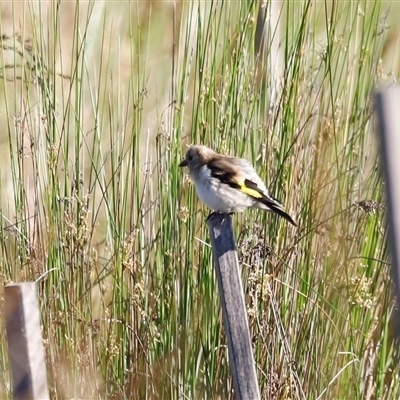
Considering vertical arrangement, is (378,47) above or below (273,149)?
above

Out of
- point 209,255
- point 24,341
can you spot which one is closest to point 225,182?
point 209,255

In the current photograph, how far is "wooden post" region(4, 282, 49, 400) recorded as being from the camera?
1.73 metres

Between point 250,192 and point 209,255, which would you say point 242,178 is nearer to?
point 250,192

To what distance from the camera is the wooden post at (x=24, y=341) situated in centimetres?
173

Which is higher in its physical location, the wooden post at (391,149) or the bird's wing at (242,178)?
the wooden post at (391,149)

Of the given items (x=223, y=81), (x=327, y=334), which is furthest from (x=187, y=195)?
(x=327, y=334)

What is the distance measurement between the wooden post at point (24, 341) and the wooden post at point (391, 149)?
0.68 metres

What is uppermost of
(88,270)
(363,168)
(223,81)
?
(223,81)

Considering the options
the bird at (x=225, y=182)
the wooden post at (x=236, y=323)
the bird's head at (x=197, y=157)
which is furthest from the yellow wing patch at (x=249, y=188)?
the wooden post at (x=236, y=323)

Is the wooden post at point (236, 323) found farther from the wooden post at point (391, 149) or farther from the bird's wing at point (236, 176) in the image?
the wooden post at point (391, 149)

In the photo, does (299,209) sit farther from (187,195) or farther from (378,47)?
(378,47)

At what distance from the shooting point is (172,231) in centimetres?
307

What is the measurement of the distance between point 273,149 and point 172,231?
398mm

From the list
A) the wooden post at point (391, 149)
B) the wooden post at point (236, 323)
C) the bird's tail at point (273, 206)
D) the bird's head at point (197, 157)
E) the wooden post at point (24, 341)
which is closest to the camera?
the wooden post at point (391, 149)
